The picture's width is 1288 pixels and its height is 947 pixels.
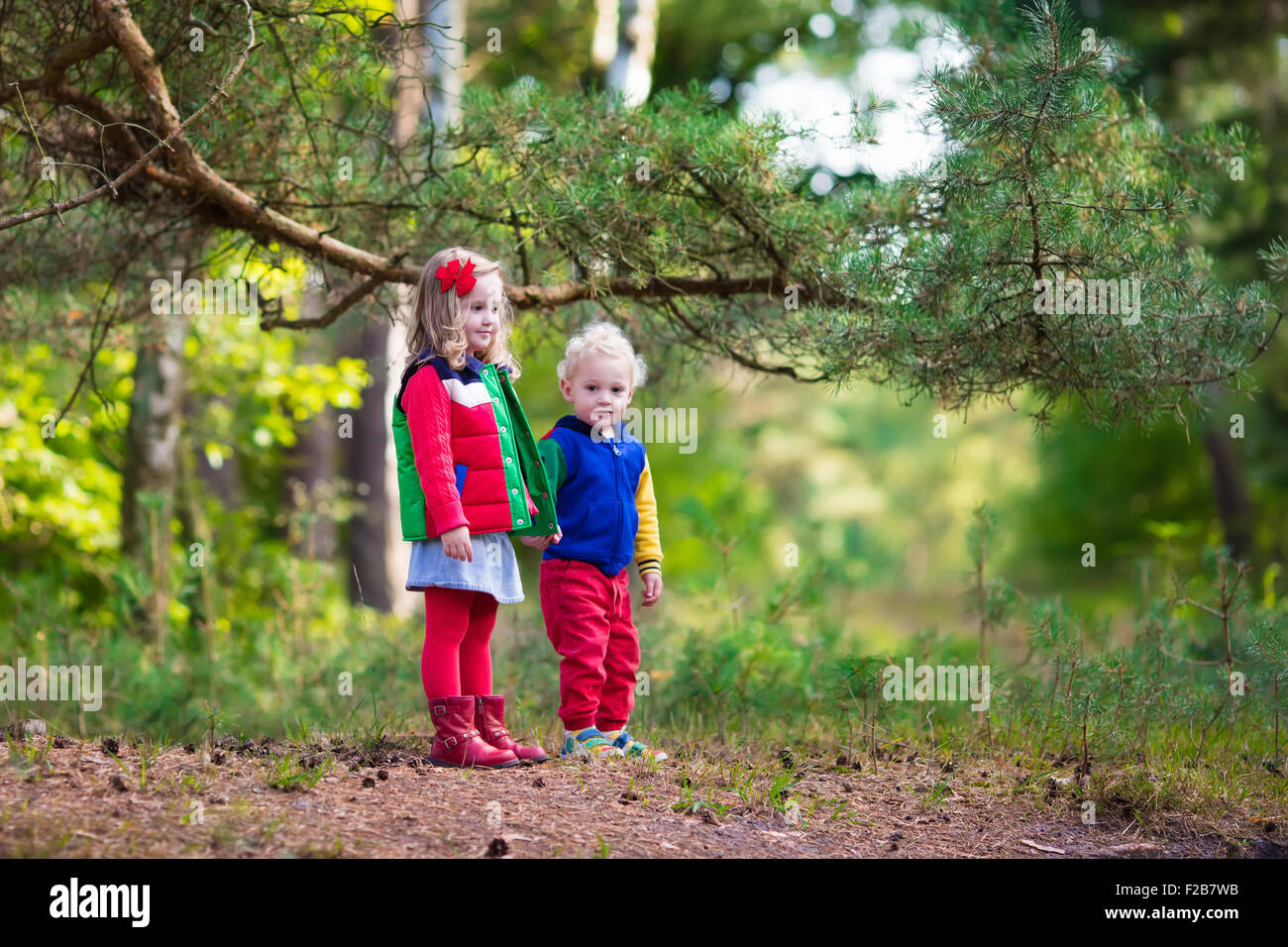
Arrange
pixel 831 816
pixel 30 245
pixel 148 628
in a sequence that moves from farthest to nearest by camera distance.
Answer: pixel 148 628
pixel 30 245
pixel 831 816

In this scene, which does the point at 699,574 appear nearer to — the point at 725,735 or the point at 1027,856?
the point at 725,735

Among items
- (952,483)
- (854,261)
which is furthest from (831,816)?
(952,483)

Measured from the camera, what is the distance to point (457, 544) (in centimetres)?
349

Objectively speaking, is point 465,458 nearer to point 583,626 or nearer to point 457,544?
point 457,544

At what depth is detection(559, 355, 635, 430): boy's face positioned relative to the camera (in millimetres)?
3953

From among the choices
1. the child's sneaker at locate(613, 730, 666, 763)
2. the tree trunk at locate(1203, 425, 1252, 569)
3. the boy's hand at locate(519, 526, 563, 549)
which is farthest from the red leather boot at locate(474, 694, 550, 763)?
the tree trunk at locate(1203, 425, 1252, 569)

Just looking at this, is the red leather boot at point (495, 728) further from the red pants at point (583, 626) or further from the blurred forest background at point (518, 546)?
the blurred forest background at point (518, 546)

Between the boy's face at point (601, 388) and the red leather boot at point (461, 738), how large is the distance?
3.59 ft

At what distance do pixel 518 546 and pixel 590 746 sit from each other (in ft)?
41.5

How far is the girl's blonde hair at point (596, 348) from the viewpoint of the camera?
395cm

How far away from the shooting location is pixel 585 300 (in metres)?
4.72

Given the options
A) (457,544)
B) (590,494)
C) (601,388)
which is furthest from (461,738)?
(601,388)
